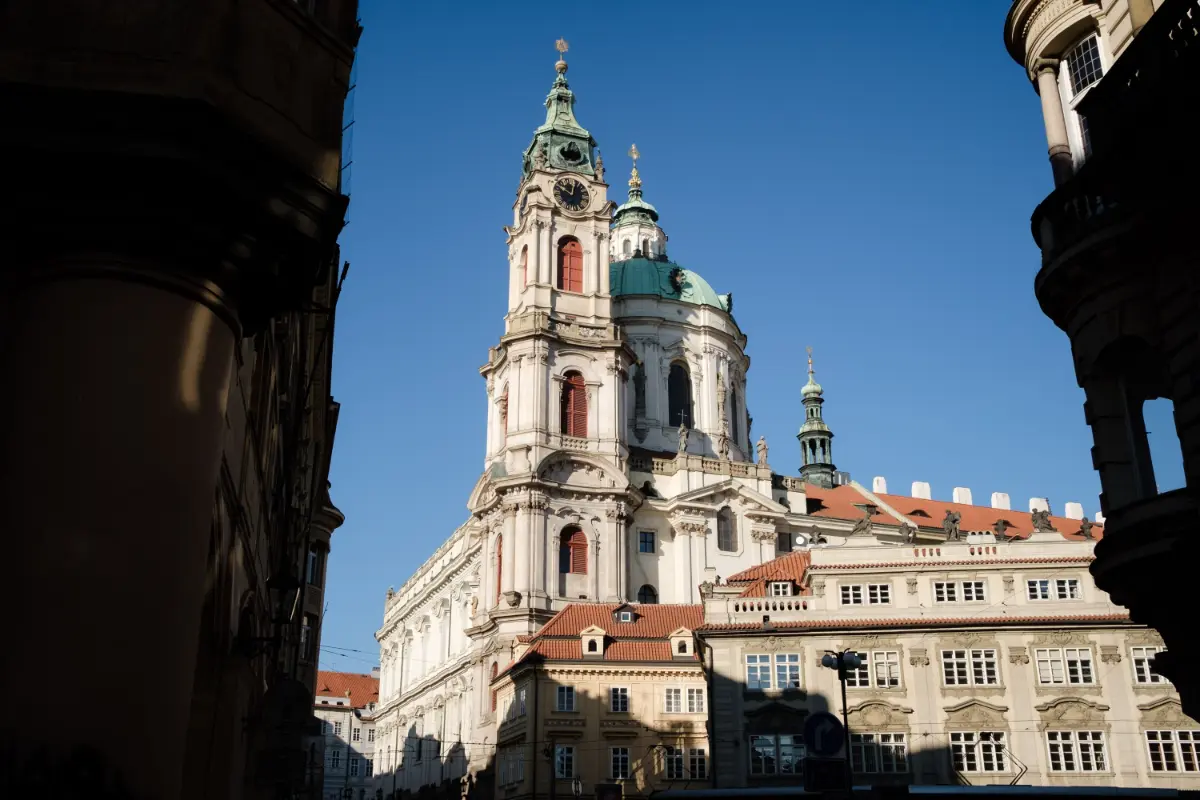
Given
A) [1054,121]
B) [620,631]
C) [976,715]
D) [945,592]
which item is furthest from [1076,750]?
[1054,121]

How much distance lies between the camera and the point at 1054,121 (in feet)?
60.7

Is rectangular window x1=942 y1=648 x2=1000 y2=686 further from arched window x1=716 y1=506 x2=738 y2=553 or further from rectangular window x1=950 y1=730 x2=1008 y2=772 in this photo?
arched window x1=716 y1=506 x2=738 y2=553

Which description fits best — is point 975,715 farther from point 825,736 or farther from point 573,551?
point 825,736

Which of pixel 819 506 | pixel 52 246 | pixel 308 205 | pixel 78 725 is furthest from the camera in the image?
pixel 819 506

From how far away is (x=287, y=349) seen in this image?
17344mm

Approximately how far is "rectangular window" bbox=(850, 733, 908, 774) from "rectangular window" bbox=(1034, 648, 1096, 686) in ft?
17.9

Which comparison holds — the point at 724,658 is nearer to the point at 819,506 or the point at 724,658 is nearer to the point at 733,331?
the point at 819,506

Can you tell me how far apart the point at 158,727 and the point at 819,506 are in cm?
7052

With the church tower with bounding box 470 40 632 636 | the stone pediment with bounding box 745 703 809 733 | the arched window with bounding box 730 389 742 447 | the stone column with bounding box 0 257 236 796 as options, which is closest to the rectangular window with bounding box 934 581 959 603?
the stone pediment with bounding box 745 703 809 733

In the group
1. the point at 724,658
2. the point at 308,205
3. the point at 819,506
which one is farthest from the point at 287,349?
the point at 819,506

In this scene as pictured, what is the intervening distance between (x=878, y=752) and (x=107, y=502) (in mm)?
36383

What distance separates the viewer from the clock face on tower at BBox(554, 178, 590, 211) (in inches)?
2802

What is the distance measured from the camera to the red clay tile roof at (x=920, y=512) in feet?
245

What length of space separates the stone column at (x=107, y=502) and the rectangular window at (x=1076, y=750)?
1470 inches
